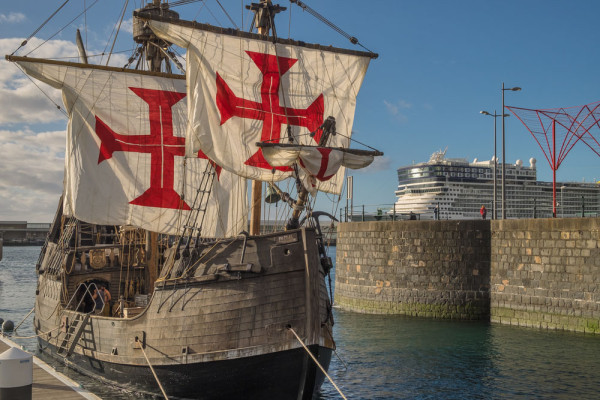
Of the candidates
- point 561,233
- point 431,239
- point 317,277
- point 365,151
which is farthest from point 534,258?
point 317,277

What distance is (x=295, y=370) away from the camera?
44.8ft

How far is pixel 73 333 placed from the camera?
19109 millimetres

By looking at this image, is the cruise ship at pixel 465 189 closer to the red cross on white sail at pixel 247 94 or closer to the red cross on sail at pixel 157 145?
the red cross on sail at pixel 157 145

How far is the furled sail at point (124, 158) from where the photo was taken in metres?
20.9

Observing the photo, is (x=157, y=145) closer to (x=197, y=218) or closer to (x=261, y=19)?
(x=197, y=218)

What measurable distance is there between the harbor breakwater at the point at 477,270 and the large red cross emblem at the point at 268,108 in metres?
11.6

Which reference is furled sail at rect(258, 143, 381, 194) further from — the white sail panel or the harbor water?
the harbor water

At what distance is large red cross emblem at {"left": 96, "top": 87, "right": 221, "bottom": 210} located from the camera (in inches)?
836

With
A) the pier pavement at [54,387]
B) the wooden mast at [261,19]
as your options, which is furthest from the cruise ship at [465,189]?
→ the pier pavement at [54,387]

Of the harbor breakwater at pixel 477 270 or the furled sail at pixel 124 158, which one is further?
the harbor breakwater at pixel 477 270

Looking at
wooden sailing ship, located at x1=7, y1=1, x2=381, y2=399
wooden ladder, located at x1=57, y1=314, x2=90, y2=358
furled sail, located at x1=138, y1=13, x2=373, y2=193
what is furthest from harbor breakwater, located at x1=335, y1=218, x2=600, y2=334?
wooden ladder, located at x1=57, y1=314, x2=90, y2=358

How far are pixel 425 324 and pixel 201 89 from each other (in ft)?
48.5

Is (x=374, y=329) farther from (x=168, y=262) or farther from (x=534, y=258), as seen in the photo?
(x=168, y=262)

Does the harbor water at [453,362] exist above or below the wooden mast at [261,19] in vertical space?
below
